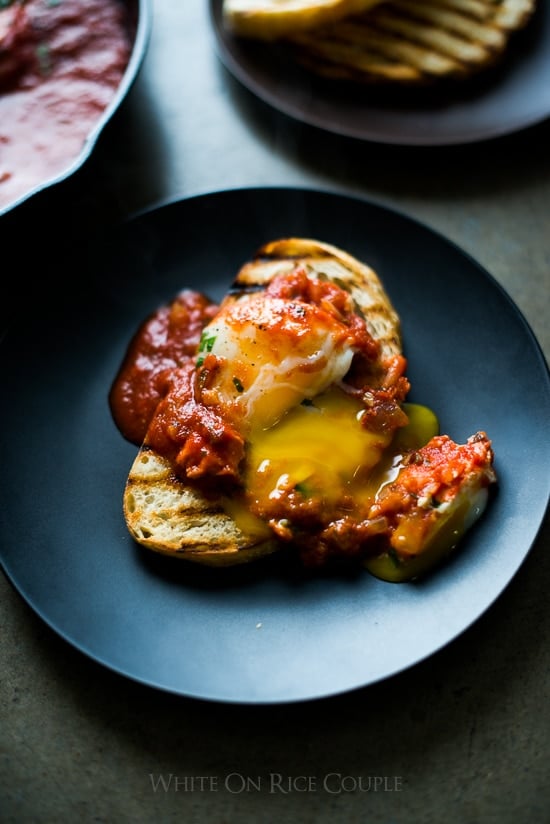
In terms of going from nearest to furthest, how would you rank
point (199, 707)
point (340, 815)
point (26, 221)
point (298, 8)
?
point (340, 815) → point (199, 707) → point (26, 221) → point (298, 8)

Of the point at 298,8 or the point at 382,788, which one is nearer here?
the point at 382,788

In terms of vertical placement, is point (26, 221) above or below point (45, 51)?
below

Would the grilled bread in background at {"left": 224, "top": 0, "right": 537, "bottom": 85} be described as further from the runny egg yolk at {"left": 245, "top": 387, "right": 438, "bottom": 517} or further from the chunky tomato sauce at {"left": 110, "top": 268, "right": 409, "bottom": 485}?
the runny egg yolk at {"left": 245, "top": 387, "right": 438, "bottom": 517}

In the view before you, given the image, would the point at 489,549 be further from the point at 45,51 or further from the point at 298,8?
the point at 45,51

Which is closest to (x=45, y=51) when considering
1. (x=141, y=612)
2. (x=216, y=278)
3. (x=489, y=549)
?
(x=216, y=278)

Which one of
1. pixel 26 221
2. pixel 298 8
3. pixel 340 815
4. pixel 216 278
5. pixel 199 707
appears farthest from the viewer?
pixel 298 8

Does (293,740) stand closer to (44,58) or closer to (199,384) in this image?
(199,384)

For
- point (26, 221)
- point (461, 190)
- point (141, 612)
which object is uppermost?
point (461, 190)
